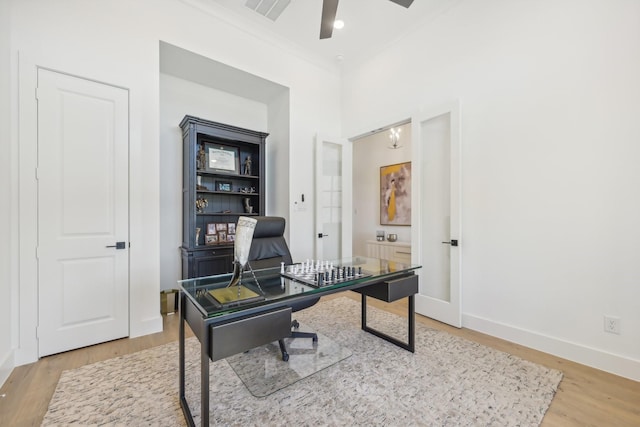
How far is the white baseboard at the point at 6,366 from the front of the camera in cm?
183

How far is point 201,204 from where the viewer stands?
3.49m

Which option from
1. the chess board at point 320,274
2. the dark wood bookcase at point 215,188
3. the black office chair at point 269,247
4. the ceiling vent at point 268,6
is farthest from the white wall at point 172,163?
the chess board at point 320,274

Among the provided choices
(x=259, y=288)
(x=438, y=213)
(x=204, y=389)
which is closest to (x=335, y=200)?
(x=438, y=213)

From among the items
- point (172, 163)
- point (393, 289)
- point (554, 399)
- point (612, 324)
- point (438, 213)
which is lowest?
point (554, 399)

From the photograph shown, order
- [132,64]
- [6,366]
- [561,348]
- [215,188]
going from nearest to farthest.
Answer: [6,366] < [561,348] < [132,64] < [215,188]

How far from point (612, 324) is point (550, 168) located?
1230 millimetres

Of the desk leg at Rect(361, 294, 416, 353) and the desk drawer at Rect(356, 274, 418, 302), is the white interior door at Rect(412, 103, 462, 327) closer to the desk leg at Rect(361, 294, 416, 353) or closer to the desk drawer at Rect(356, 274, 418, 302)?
the desk leg at Rect(361, 294, 416, 353)

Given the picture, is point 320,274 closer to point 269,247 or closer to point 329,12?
point 269,247

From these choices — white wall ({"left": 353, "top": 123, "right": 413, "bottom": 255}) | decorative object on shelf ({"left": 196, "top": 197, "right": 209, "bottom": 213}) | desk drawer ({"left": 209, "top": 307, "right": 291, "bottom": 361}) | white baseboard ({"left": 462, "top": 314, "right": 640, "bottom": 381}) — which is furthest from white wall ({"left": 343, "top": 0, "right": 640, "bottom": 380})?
decorative object on shelf ({"left": 196, "top": 197, "right": 209, "bottom": 213})

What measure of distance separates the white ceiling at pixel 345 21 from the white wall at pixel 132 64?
0.53 feet

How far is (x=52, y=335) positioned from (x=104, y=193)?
121 centimetres

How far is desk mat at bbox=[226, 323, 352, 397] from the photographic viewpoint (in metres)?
1.83

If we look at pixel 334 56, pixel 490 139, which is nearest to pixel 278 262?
pixel 490 139

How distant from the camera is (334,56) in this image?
392cm
